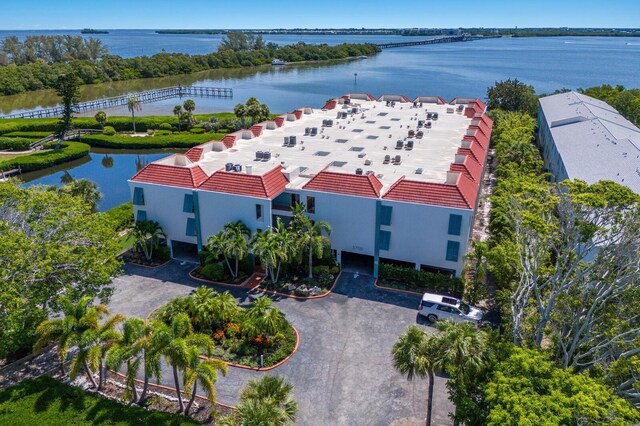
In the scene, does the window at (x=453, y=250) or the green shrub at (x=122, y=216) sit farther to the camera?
the green shrub at (x=122, y=216)

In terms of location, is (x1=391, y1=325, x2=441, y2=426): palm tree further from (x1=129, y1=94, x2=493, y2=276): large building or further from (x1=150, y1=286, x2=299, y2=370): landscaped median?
(x1=129, y1=94, x2=493, y2=276): large building

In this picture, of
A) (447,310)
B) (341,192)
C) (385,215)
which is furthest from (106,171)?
(447,310)

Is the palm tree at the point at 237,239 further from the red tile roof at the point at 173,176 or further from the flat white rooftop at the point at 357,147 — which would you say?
the flat white rooftop at the point at 357,147

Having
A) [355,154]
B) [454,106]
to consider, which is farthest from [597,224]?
[454,106]

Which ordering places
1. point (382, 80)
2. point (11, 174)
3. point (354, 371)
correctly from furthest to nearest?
point (382, 80) → point (11, 174) → point (354, 371)

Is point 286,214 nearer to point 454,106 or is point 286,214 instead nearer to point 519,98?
point 454,106

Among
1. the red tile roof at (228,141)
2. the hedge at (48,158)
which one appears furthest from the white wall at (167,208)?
the hedge at (48,158)

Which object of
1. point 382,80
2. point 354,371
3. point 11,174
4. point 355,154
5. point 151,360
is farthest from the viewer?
point 382,80
